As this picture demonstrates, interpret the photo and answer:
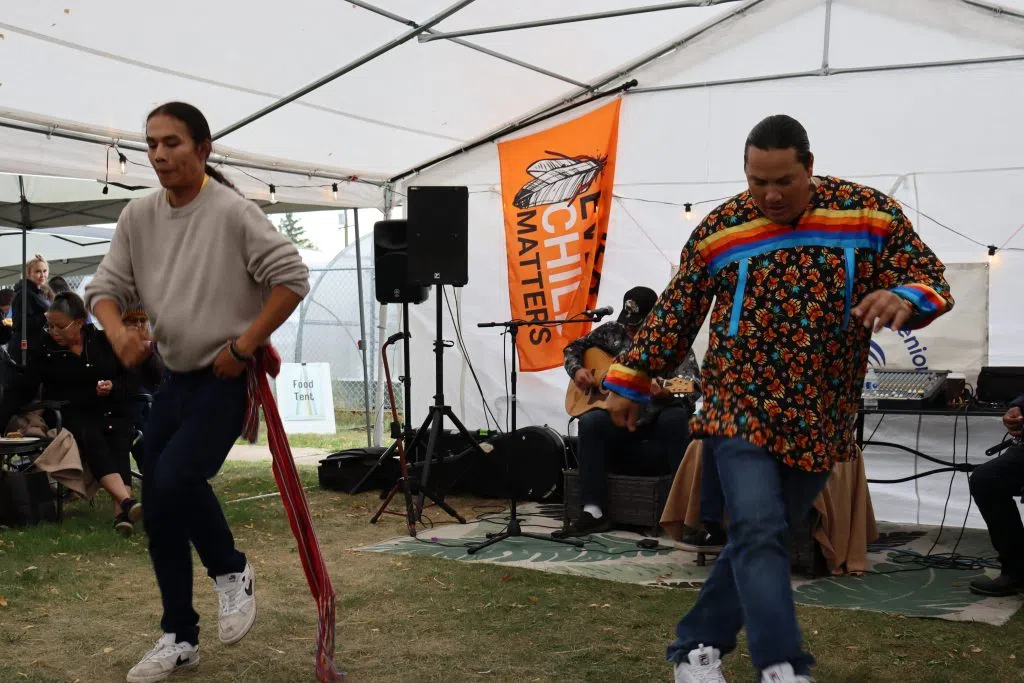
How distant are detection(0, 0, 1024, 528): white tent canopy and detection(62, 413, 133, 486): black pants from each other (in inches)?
61.0

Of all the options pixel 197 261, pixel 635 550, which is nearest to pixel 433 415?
pixel 635 550

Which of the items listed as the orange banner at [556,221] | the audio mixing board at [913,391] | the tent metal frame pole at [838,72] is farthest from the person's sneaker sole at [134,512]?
the tent metal frame pole at [838,72]

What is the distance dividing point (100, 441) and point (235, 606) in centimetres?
346

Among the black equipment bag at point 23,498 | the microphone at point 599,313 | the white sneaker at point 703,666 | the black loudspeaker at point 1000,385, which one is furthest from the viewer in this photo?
the black equipment bag at point 23,498

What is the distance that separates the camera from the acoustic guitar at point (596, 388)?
577cm

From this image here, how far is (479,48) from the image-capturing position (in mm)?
6477

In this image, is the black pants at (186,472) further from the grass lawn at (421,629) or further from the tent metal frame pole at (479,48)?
the tent metal frame pole at (479,48)

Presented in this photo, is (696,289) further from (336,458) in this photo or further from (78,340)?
(336,458)

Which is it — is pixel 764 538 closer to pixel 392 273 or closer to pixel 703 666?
pixel 703 666

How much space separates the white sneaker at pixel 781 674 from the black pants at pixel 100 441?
15.4 ft

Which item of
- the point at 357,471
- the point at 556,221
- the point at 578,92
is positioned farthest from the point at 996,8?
the point at 357,471

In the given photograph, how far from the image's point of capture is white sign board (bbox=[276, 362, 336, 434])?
12656mm

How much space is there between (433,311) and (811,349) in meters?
6.07

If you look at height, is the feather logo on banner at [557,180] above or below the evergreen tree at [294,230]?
below
